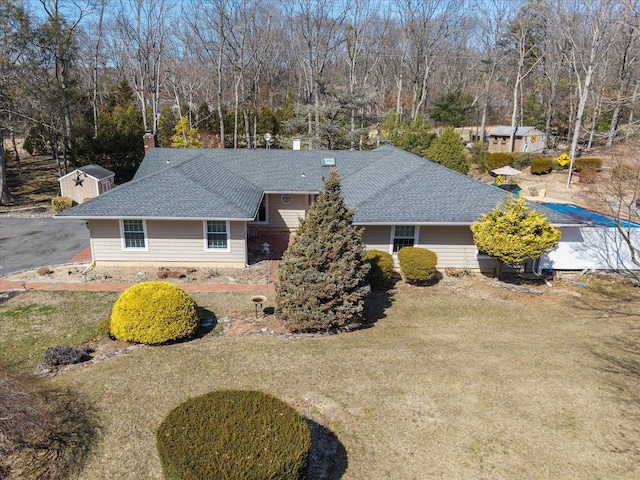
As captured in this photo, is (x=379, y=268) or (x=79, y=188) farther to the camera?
(x=79, y=188)

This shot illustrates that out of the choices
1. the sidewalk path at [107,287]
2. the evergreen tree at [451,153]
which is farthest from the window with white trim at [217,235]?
the evergreen tree at [451,153]

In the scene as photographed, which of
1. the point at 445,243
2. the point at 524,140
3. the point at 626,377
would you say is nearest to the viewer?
the point at 626,377

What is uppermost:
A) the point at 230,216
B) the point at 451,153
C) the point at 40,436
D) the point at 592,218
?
the point at 451,153

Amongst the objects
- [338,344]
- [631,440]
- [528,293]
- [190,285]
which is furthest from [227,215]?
[631,440]

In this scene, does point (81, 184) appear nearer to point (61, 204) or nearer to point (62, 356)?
point (61, 204)

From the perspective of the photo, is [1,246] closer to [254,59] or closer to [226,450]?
[226,450]

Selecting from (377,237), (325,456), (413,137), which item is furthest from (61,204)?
(325,456)

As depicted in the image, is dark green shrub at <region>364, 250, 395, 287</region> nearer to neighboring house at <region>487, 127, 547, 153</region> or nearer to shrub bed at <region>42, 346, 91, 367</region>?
shrub bed at <region>42, 346, 91, 367</region>
